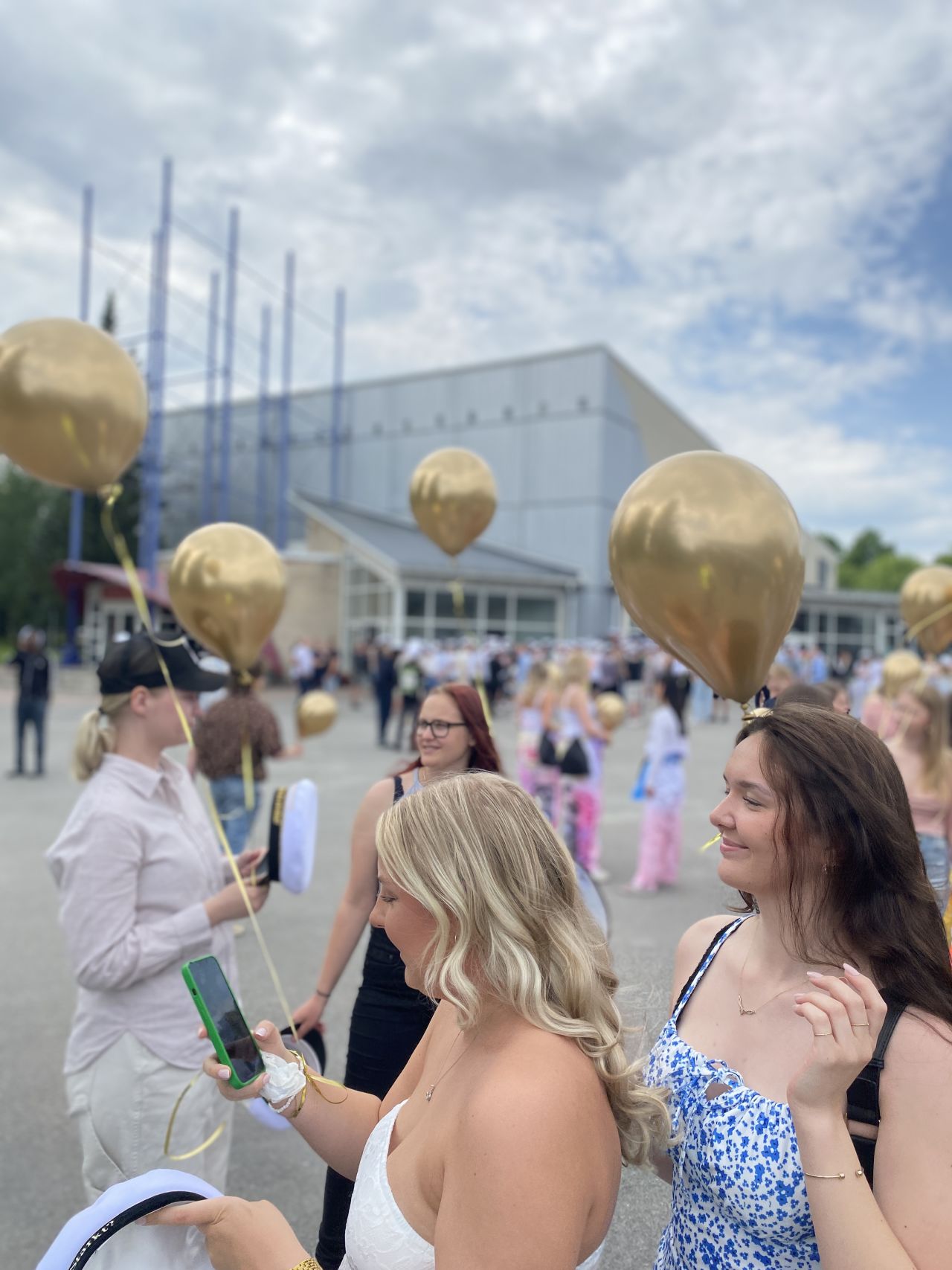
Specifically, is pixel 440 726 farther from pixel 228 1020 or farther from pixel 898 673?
pixel 898 673

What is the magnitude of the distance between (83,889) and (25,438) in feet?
4.74

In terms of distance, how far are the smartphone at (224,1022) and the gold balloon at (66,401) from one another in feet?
6.24

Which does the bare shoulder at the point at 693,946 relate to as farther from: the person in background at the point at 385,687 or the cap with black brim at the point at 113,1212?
the person in background at the point at 385,687

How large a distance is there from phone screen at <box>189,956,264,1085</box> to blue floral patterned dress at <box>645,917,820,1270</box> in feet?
2.28

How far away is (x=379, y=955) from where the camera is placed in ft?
8.02

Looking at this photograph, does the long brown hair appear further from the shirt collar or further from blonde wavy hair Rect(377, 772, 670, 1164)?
the shirt collar

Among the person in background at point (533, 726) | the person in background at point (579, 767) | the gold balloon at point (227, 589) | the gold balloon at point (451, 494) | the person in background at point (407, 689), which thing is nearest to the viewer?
the gold balloon at point (227, 589)

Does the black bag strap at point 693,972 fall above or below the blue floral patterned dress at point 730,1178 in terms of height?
above

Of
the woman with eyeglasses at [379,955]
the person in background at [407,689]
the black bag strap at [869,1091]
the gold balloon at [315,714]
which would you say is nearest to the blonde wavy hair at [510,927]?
the black bag strap at [869,1091]

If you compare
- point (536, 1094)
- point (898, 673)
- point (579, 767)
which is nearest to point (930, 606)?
point (898, 673)

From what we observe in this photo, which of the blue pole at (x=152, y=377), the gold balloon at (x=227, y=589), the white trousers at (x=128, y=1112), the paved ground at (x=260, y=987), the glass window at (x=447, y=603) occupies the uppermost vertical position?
the blue pole at (x=152, y=377)

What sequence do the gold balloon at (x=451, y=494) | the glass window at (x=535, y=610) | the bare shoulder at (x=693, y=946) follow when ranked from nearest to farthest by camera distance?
1. the bare shoulder at (x=693, y=946)
2. the gold balloon at (x=451, y=494)
3. the glass window at (x=535, y=610)

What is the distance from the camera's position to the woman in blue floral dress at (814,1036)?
1160 mm

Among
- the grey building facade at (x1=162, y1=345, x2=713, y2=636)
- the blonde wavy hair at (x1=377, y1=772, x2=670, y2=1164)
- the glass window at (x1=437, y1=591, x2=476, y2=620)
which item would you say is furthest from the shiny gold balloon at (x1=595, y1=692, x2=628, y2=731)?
the glass window at (x1=437, y1=591, x2=476, y2=620)
